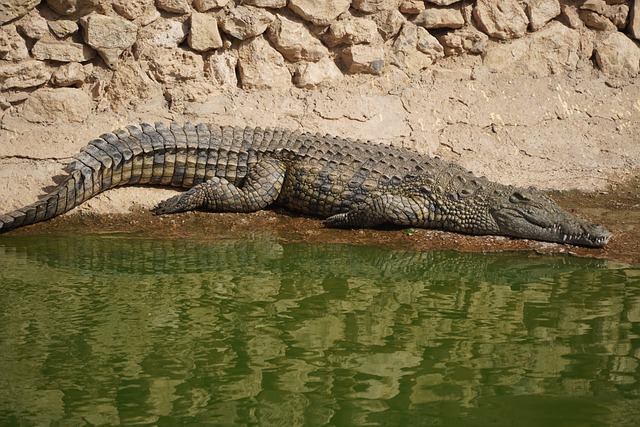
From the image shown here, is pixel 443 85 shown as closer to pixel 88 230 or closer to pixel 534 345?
pixel 88 230

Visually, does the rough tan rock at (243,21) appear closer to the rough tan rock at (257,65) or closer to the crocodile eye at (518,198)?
the rough tan rock at (257,65)

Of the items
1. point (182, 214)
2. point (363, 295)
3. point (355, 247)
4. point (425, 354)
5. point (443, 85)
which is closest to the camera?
point (425, 354)

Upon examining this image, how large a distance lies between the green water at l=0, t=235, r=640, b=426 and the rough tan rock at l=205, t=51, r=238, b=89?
2.64 metres

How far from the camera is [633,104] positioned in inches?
368

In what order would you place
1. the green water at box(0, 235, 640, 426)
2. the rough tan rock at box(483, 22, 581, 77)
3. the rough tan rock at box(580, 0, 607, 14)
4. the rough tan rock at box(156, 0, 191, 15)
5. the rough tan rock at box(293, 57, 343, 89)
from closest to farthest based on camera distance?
the green water at box(0, 235, 640, 426)
the rough tan rock at box(156, 0, 191, 15)
the rough tan rock at box(293, 57, 343, 89)
the rough tan rock at box(483, 22, 581, 77)
the rough tan rock at box(580, 0, 607, 14)

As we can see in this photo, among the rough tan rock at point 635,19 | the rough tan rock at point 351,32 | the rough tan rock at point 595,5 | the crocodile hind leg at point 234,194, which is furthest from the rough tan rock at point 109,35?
the rough tan rock at point 635,19

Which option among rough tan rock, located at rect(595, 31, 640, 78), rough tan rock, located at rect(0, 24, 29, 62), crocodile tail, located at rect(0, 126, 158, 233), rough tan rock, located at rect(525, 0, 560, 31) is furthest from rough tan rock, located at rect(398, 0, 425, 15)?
rough tan rock, located at rect(0, 24, 29, 62)

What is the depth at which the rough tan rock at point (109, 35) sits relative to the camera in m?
8.05

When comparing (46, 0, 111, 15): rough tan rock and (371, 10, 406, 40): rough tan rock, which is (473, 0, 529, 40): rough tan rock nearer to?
(371, 10, 406, 40): rough tan rock

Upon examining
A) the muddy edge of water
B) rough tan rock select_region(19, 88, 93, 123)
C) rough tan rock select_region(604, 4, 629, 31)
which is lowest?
the muddy edge of water

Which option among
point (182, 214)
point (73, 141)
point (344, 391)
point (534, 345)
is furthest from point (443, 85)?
point (344, 391)

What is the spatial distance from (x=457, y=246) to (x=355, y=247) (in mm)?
886

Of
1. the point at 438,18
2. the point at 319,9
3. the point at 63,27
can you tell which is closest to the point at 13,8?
the point at 63,27

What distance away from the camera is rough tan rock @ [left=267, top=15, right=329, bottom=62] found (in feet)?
28.7
